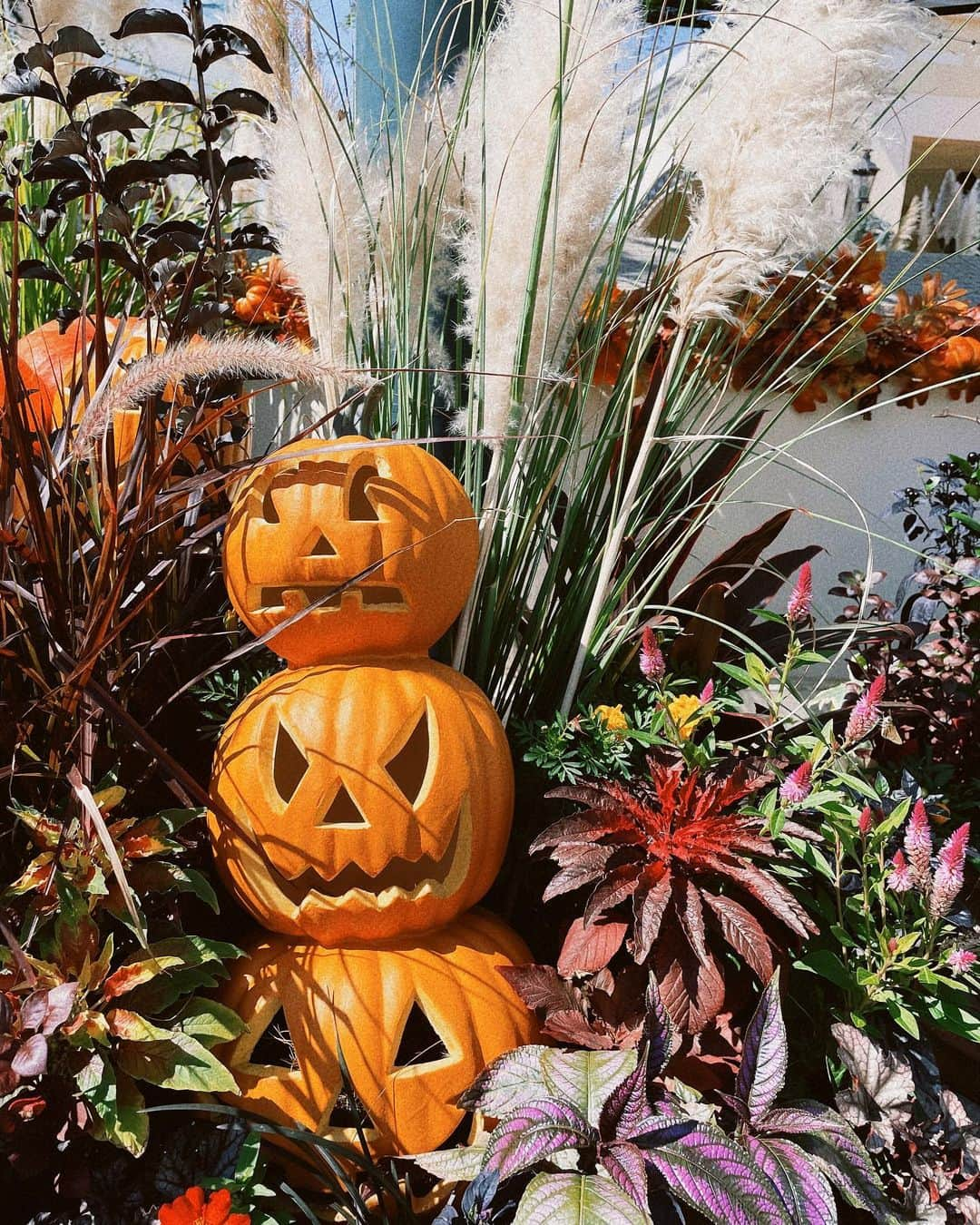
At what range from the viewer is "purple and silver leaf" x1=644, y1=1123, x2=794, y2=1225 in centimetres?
95

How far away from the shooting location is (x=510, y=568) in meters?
1.60

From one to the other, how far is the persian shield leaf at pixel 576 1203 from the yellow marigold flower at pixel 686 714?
1.88ft

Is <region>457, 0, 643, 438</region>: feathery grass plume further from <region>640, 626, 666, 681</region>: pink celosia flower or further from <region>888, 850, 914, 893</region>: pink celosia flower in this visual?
<region>888, 850, 914, 893</region>: pink celosia flower

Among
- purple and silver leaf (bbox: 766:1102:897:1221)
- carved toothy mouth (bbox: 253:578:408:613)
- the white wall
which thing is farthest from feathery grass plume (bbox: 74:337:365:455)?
the white wall

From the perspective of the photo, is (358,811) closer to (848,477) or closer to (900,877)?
(900,877)

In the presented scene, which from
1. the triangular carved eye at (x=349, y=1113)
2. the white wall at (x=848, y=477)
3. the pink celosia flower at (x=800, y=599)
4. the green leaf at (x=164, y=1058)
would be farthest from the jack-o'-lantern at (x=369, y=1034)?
the white wall at (x=848, y=477)

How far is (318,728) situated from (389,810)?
0.44 feet

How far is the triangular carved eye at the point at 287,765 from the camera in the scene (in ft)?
4.37

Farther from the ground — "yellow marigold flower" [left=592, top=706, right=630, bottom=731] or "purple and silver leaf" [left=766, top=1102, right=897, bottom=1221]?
"yellow marigold flower" [left=592, top=706, right=630, bottom=731]

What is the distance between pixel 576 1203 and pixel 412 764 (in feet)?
1.98

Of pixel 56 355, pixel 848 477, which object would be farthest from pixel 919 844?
pixel 848 477

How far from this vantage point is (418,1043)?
1392mm

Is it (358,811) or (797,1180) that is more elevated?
(358,811)

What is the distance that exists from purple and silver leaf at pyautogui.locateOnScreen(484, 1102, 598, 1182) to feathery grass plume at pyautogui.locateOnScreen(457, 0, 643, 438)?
91 cm
